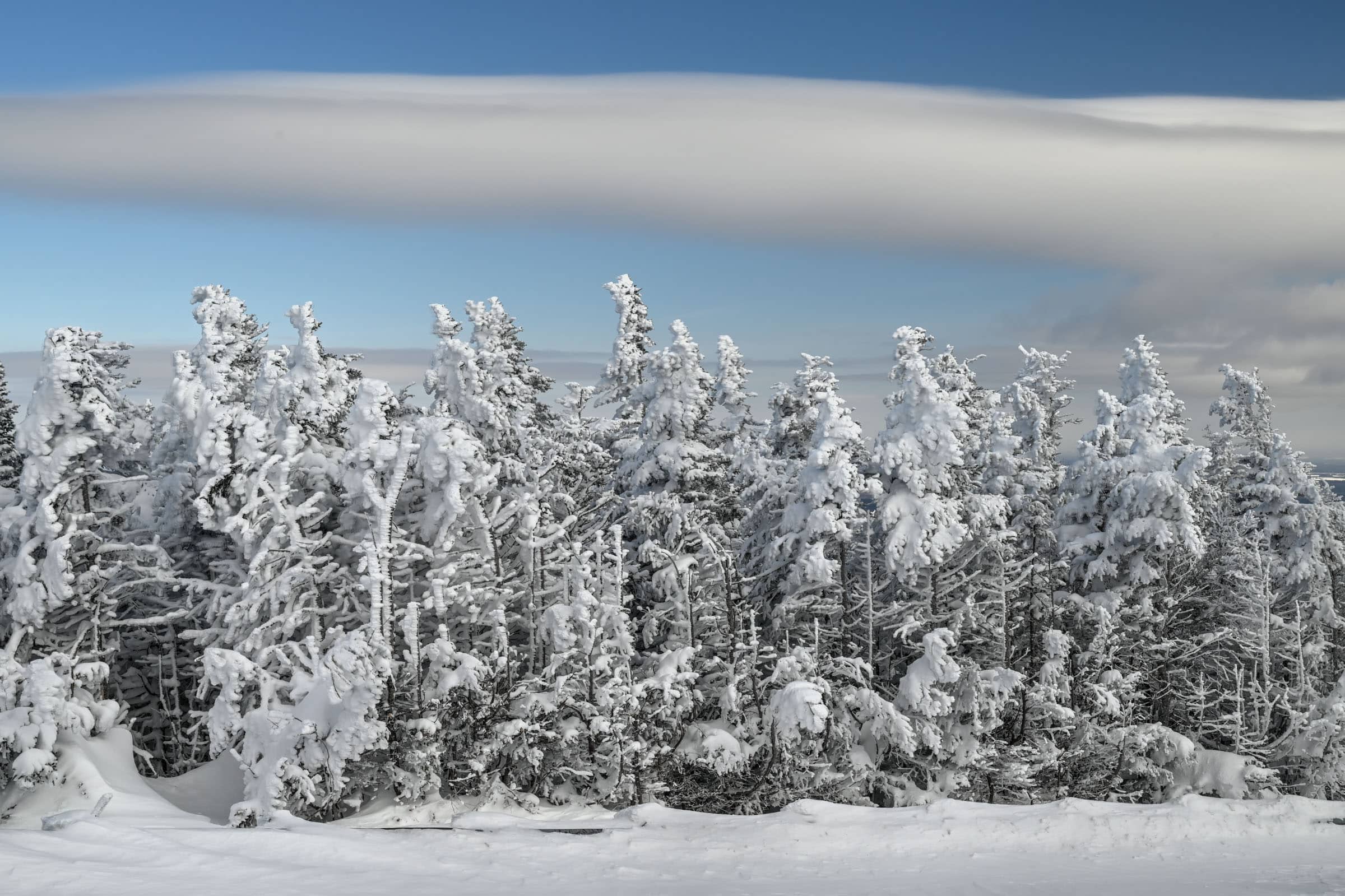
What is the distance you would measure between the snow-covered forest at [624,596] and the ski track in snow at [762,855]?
5.72 meters

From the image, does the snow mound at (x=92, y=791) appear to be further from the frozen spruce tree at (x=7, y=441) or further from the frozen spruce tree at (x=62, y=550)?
the frozen spruce tree at (x=7, y=441)

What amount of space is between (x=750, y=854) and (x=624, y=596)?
1273 cm

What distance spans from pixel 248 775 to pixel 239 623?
205 inches

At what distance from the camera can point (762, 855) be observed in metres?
16.1

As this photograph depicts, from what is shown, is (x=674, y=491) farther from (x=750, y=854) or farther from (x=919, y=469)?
(x=750, y=854)

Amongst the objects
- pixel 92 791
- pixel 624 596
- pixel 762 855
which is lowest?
pixel 92 791

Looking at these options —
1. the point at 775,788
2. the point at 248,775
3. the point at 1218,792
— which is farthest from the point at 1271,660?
the point at 248,775

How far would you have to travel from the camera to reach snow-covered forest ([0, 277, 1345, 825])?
78.8 ft

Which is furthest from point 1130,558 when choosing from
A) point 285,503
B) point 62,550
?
point 62,550

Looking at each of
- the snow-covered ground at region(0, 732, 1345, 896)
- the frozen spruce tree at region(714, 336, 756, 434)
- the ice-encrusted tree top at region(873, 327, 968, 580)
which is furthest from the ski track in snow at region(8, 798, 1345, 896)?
the frozen spruce tree at region(714, 336, 756, 434)

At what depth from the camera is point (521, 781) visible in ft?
78.6

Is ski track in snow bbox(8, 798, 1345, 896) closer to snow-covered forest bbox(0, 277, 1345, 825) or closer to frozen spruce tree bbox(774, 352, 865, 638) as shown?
snow-covered forest bbox(0, 277, 1345, 825)

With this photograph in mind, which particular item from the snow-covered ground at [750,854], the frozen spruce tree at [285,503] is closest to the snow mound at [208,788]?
the frozen spruce tree at [285,503]

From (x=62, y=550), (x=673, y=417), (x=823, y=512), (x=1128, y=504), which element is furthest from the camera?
(x=1128, y=504)
